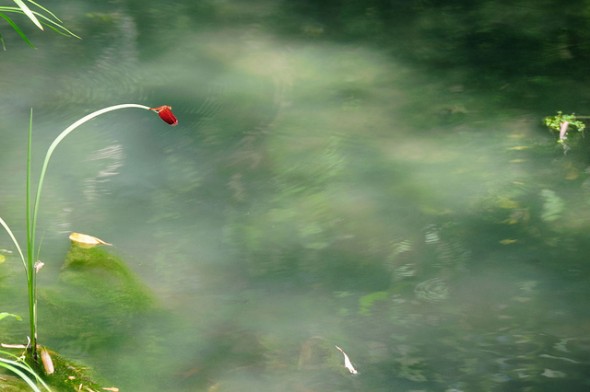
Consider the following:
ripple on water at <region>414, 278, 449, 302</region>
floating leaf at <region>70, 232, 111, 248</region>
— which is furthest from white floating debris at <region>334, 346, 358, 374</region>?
floating leaf at <region>70, 232, 111, 248</region>

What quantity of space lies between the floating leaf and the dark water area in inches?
1.8

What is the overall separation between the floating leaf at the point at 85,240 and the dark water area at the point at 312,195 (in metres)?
0.04

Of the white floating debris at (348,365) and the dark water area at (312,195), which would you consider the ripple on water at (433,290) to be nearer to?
the dark water area at (312,195)

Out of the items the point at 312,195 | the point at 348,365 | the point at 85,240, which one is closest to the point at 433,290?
the point at 348,365

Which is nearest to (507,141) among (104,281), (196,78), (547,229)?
(547,229)

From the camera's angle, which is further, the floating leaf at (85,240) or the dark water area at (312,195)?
the floating leaf at (85,240)

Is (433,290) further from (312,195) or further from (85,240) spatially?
(85,240)

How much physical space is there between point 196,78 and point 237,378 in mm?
1572

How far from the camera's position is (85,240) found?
2189 mm

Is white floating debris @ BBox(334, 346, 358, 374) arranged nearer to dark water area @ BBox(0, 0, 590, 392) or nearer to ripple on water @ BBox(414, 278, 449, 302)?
dark water area @ BBox(0, 0, 590, 392)

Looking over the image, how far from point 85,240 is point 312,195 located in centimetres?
64

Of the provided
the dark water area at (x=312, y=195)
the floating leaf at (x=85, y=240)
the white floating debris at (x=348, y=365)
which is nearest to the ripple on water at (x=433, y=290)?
the dark water area at (x=312, y=195)

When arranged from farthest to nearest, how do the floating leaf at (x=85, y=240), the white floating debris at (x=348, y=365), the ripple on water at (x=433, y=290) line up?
1. the floating leaf at (x=85, y=240)
2. the ripple on water at (x=433, y=290)
3. the white floating debris at (x=348, y=365)

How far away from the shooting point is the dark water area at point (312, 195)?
1849 mm
